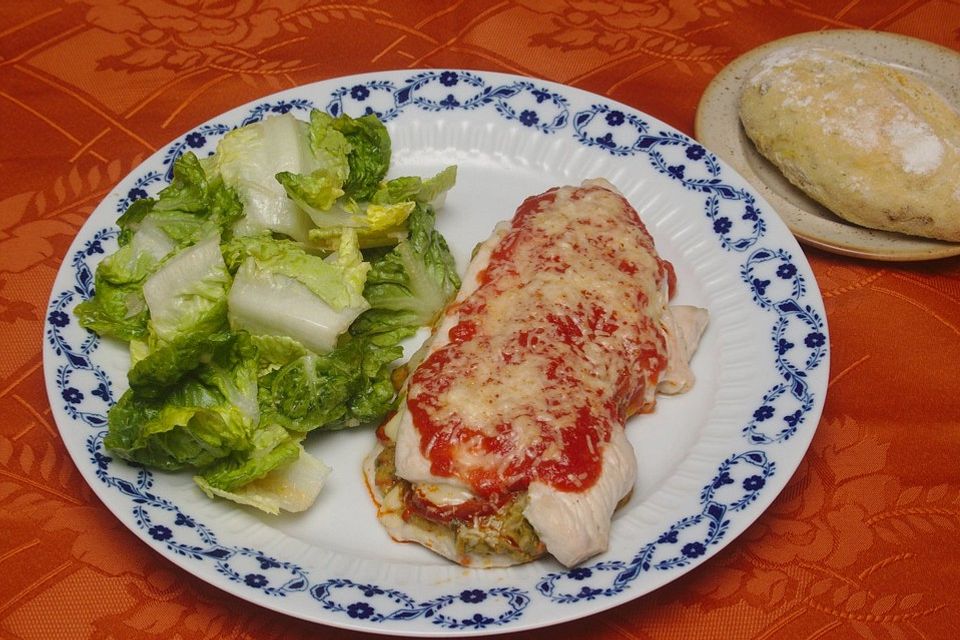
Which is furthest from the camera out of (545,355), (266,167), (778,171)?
(778,171)

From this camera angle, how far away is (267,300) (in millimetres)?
3996

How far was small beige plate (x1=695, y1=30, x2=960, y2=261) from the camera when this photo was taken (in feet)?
16.0

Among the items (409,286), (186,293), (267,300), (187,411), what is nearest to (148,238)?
(186,293)

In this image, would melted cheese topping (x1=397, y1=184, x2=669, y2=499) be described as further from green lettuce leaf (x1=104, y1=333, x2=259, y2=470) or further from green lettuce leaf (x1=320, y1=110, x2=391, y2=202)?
green lettuce leaf (x1=320, y1=110, x2=391, y2=202)

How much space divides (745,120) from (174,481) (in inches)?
141

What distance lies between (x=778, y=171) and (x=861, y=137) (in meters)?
0.55

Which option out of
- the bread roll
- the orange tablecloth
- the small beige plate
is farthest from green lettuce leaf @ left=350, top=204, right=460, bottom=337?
the bread roll

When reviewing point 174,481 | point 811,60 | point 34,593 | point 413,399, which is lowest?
point 34,593

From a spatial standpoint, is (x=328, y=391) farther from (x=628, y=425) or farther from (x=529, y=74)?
(x=529, y=74)

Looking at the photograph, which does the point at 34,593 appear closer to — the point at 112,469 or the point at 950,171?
the point at 112,469

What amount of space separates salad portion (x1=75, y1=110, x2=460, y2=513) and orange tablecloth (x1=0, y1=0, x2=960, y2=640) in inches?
22.2

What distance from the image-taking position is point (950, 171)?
15.7 feet

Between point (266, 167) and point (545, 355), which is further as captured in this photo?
point (266, 167)

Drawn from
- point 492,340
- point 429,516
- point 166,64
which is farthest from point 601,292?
point 166,64
